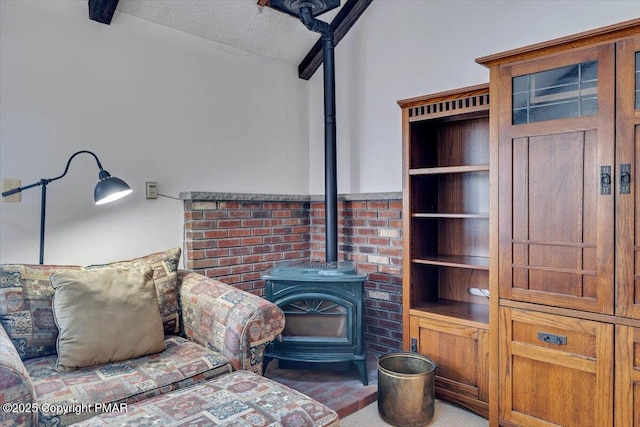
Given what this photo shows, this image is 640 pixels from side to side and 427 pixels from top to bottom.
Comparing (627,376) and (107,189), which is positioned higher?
(107,189)

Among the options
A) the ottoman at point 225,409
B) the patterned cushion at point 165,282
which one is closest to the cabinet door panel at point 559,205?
the ottoman at point 225,409

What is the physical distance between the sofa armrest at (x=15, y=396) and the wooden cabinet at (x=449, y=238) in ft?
6.27

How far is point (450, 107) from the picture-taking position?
7.94 ft

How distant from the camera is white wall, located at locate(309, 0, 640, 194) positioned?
8.10ft

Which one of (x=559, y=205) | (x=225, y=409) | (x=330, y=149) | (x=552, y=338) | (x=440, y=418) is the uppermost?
(x=330, y=149)

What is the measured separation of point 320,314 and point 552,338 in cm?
129

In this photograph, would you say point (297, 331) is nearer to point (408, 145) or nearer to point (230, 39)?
point (408, 145)

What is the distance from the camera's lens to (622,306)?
5.88ft

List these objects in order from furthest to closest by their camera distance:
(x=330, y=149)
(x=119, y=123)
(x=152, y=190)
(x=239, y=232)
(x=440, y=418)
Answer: (x=239, y=232) < (x=330, y=149) < (x=152, y=190) < (x=119, y=123) < (x=440, y=418)

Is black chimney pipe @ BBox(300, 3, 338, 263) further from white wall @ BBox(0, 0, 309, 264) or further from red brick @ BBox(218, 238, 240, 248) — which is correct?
red brick @ BBox(218, 238, 240, 248)

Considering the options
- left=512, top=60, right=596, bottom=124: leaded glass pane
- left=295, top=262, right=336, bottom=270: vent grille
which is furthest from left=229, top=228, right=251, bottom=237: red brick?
left=512, top=60, right=596, bottom=124: leaded glass pane

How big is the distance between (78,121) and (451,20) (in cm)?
241

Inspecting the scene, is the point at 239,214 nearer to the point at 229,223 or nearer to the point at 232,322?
the point at 229,223

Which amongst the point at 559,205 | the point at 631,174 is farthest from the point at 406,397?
the point at 631,174
